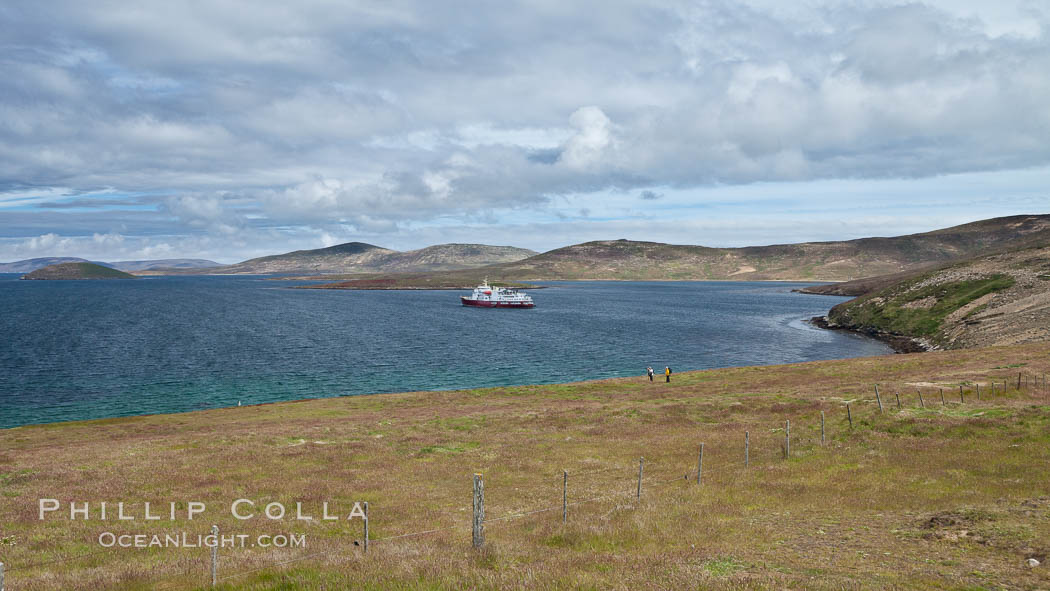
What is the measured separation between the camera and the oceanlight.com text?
60.7 ft

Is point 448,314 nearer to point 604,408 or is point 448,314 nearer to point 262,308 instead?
point 262,308

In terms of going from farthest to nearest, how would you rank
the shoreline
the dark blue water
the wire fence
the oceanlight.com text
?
the shoreline
the dark blue water
the oceanlight.com text
the wire fence

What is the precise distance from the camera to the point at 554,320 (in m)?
156

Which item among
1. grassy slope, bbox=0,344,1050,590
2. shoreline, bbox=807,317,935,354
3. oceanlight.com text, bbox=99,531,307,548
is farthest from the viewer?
shoreline, bbox=807,317,935,354

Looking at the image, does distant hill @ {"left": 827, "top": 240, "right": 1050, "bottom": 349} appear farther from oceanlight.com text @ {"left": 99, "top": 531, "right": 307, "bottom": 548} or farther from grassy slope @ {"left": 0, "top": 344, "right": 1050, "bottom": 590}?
oceanlight.com text @ {"left": 99, "top": 531, "right": 307, "bottom": 548}

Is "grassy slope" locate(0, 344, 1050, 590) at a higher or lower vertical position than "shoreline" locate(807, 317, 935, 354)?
higher

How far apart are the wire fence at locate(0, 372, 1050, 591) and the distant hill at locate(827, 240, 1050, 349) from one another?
179 feet

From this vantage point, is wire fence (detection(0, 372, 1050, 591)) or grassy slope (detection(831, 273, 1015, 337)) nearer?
wire fence (detection(0, 372, 1050, 591))

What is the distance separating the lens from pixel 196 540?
19.4 meters

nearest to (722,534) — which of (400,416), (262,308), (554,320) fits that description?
(400,416)

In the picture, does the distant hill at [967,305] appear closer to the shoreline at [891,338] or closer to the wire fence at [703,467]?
the shoreline at [891,338]

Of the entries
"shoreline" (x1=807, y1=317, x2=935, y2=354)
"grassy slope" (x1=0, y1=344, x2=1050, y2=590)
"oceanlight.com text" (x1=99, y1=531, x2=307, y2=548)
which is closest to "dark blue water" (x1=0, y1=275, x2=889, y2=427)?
"shoreline" (x1=807, y1=317, x2=935, y2=354)

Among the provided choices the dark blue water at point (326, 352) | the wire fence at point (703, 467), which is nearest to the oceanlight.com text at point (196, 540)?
the wire fence at point (703, 467)

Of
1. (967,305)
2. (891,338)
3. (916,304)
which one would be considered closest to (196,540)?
(891,338)
